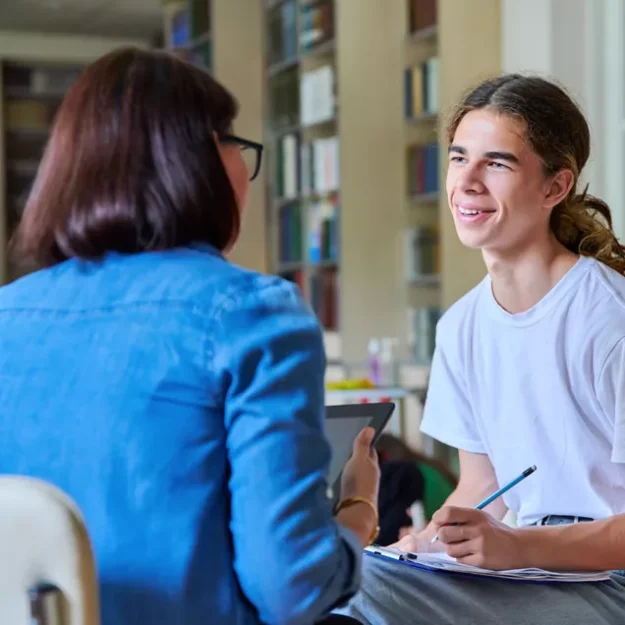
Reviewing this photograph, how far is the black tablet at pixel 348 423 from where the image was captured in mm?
1242

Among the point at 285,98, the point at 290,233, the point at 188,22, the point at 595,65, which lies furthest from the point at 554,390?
the point at 188,22

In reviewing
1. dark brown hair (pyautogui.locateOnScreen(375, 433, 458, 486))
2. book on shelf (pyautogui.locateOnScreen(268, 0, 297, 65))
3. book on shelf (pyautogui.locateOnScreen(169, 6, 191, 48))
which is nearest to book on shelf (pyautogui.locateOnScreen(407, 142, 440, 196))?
book on shelf (pyautogui.locateOnScreen(268, 0, 297, 65))

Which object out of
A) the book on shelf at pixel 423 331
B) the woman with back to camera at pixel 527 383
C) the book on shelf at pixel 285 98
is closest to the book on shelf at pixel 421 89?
the book on shelf at pixel 423 331

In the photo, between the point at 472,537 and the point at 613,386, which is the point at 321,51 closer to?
the point at 613,386

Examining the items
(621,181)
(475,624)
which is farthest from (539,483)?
(621,181)

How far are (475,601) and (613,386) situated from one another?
13.2 inches

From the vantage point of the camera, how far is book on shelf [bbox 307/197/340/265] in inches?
216

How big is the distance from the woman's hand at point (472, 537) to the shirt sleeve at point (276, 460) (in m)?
0.31

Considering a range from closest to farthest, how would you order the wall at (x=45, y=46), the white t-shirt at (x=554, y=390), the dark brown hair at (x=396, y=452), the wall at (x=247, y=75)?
the white t-shirt at (x=554, y=390)
the dark brown hair at (x=396, y=452)
the wall at (x=247, y=75)
the wall at (x=45, y=46)

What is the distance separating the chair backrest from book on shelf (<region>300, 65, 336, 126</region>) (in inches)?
188

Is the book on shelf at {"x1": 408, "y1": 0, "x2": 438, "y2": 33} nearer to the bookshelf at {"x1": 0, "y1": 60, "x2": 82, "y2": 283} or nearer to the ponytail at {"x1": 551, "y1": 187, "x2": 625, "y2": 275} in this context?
the ponytail at {"x1": 551, "y1": 187, "x2": 625, "y2": 275}

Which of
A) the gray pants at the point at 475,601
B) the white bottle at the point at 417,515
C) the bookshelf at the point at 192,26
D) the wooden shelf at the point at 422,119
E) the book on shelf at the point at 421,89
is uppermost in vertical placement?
the bookshelf at the point at 192,26

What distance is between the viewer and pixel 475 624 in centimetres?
122

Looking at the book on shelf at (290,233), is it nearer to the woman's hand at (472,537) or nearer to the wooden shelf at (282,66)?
the wooden shelf at (282,66)
